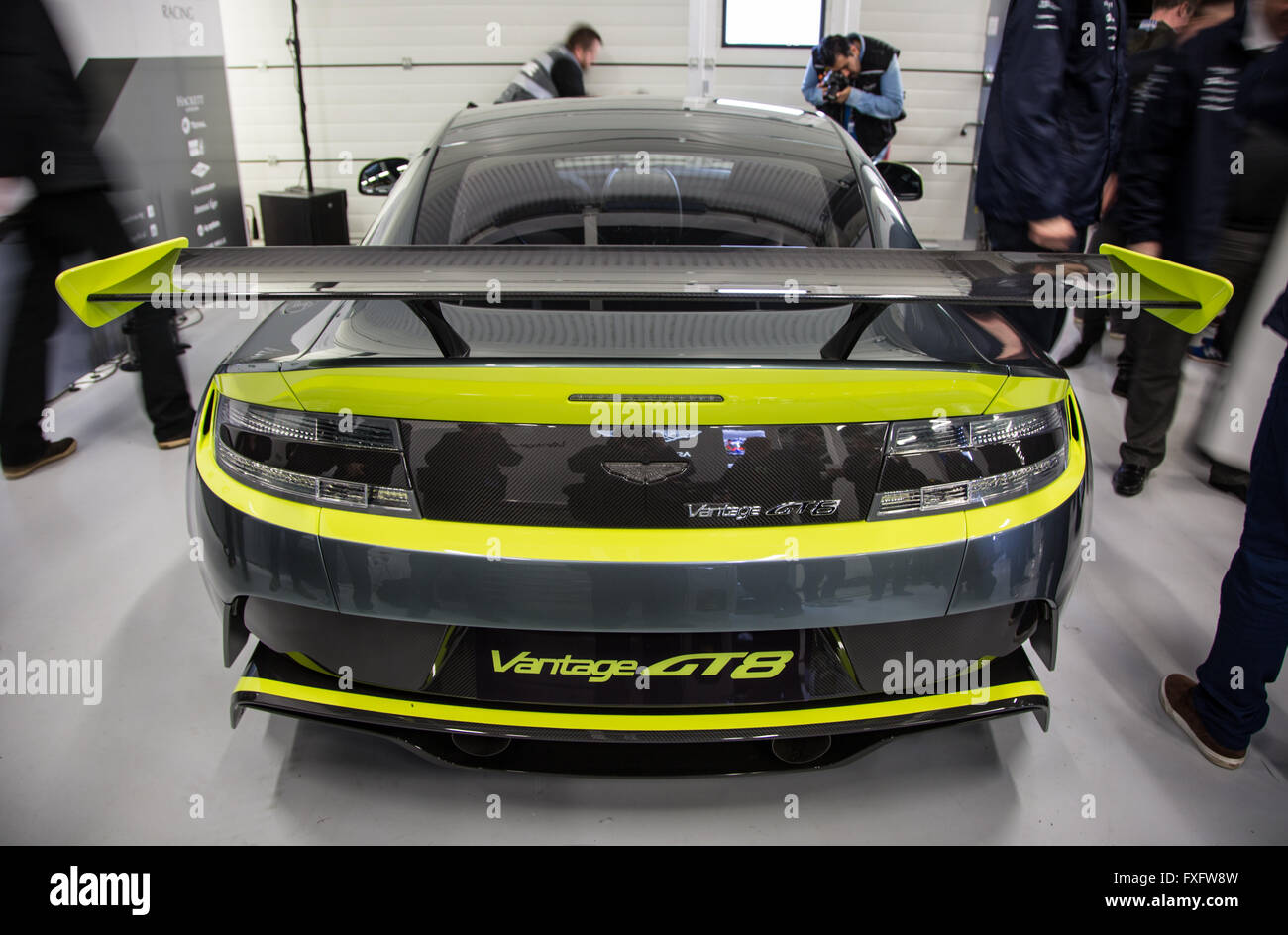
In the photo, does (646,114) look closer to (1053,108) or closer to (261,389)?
(1053,108)

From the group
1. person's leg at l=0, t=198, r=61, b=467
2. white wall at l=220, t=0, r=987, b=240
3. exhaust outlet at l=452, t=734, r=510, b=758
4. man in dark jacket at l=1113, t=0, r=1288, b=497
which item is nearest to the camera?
exhaust outlet at l=452, t=734, r=510, b=758

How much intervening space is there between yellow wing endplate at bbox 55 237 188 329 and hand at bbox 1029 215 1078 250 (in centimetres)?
227

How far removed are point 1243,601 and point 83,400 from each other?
4.17 m

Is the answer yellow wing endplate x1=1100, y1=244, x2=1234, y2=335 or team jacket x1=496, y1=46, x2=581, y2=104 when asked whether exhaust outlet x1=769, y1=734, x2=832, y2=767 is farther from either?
team jacket x1=496, y1=46, x2=581, y2=104

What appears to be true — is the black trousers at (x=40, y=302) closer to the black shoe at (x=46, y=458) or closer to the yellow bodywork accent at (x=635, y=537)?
the black shoe at (x=46, y=458)

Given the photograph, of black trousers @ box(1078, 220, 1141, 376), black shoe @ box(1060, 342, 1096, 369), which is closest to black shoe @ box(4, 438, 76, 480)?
black trousers @ box(1078, 220, 1141, 376)

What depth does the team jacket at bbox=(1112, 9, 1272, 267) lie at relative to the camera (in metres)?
2.38

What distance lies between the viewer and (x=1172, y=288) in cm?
131

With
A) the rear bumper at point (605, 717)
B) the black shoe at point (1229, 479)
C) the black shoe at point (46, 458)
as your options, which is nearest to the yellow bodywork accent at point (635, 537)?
the rear bumper at point (605, 717)

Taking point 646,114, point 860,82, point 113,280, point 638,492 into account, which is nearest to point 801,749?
point 638,492

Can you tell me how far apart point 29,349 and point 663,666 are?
2846 millimetres

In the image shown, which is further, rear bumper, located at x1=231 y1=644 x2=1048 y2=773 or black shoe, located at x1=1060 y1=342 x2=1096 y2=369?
black shoe, located at x1=1060 y1=342 x2=1096 y2=369

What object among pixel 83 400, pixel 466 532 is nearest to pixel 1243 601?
pixel 466 532

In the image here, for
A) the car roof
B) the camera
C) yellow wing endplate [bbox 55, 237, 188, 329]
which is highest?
the camera
